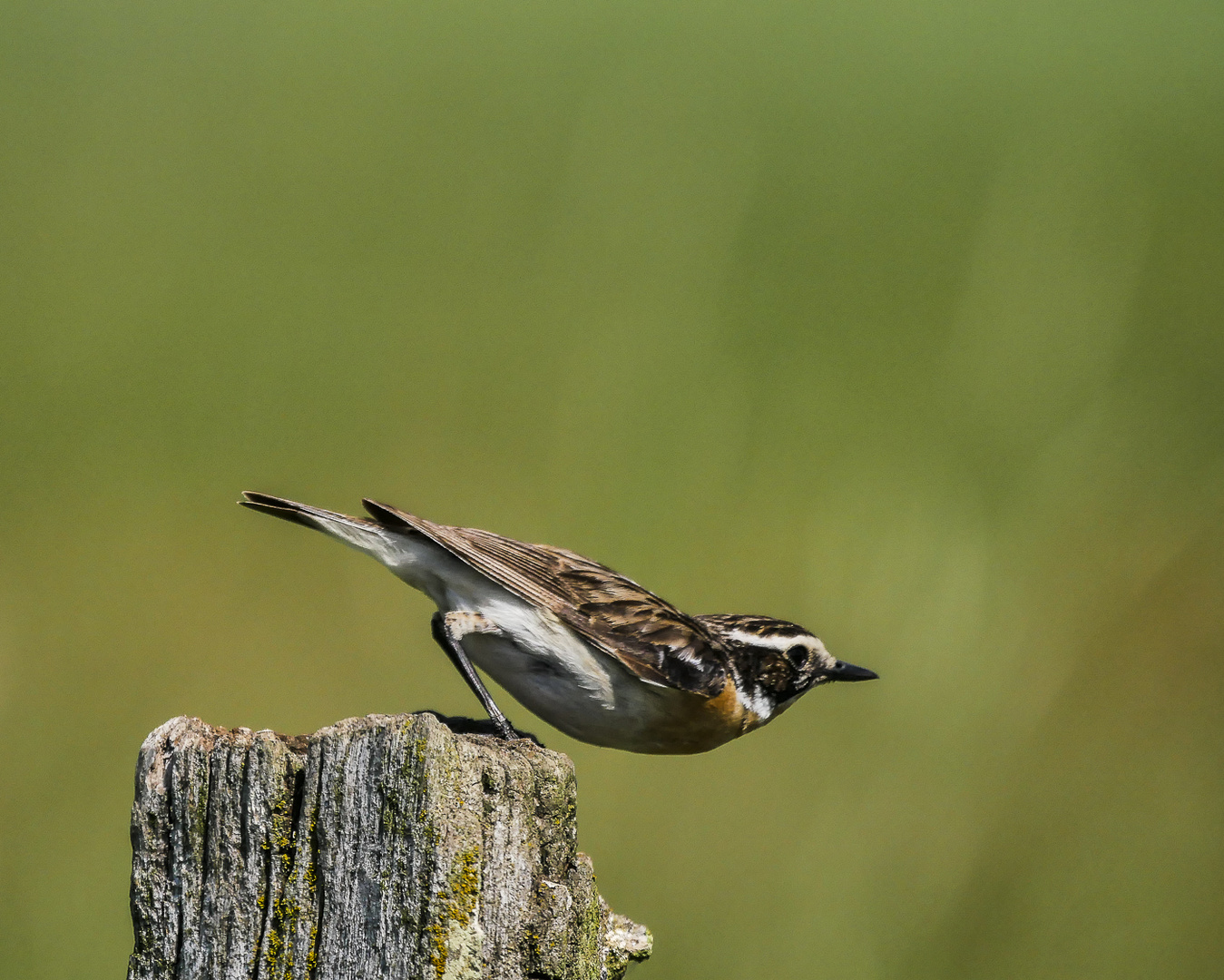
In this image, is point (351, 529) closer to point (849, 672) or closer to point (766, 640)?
point (766, 640)

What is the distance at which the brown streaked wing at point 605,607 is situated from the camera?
423 centimetres

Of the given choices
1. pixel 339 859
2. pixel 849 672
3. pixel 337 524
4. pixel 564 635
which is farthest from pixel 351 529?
pixel 849 672

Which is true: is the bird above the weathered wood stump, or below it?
above

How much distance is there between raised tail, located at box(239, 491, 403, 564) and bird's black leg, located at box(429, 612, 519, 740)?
0.34 m

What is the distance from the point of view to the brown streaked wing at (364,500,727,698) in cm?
423

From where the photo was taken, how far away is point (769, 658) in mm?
4992

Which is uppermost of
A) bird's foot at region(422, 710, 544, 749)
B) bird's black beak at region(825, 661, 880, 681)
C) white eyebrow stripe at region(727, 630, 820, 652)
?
white eyebrow stripe at region(727, 630, 820, 652)

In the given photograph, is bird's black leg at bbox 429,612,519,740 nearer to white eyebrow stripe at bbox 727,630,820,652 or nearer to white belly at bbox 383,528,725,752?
white belly at bbox 383,528,725,752

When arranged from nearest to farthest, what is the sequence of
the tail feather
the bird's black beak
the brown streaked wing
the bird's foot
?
the bird's foot → the tail feather → the brown streaked wing → the bird's black beak

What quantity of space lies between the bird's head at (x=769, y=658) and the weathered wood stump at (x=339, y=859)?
99.4 inches

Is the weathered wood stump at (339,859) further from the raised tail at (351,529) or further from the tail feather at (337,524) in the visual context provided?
the raised tail at (351,529)

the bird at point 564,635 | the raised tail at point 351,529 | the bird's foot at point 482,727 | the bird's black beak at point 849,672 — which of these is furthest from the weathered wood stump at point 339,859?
the bird's black beak at point 849,672

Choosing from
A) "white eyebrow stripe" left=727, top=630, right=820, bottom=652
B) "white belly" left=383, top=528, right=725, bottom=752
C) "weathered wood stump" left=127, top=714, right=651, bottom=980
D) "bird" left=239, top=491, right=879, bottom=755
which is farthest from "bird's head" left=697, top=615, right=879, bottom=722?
"weathered wood stump" left=127, top=714, right=651, bottom=980

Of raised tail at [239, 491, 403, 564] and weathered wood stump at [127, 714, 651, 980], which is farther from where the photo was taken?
raised tail at [239, 491, 403, 564]
